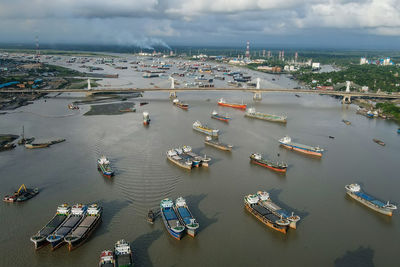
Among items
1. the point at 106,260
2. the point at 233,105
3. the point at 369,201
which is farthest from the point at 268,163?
the point at 233,105

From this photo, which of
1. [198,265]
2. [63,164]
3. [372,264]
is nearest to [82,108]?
[63,164]

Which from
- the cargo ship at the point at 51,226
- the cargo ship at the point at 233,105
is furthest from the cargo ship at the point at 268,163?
the cargo ship at the point at 233,105

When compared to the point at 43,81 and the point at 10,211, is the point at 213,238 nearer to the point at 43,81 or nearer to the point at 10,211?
A: the point at 10,211

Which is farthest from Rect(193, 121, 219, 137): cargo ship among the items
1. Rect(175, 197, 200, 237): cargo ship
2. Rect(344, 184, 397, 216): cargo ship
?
Rect(175, 197, 200, 237): cargo ship

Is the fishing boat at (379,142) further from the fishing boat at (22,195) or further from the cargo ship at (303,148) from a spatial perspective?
the fishing boat at (22,195)

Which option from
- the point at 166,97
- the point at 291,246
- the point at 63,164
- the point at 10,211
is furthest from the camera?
the point at 166,97

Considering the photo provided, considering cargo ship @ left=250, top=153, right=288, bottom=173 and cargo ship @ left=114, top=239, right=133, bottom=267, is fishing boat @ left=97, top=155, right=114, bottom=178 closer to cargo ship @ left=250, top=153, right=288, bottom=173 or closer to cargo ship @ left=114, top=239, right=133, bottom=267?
cargo ship @ left=114, top=239, right=133, bottom=267
